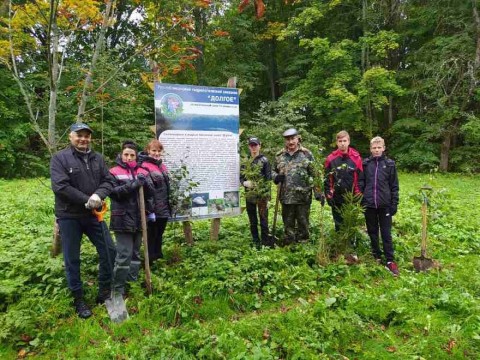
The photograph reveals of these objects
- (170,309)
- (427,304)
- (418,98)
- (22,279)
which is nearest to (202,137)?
(170,309)

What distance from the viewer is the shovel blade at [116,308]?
13.3 feet

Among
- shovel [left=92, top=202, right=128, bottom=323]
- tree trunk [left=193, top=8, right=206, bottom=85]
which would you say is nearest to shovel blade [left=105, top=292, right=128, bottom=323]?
shovel [left=92, top=202, right=128, bottom=323]

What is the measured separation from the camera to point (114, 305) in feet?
13.9

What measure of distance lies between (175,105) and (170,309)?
10.2 ft

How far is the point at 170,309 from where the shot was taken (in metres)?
4.17

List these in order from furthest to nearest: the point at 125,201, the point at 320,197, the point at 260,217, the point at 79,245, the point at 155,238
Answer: the point at 260,217 → the point at 320,197 → the point at 155,238 → the point at 125,201 → the point at 79,245

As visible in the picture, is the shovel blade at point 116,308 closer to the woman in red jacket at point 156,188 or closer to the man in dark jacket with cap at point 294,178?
the woman in red jacket at point 156,188

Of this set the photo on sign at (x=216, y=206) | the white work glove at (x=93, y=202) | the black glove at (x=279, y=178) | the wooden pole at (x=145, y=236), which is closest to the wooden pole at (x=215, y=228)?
the photo on sign at (x=216, y=206)

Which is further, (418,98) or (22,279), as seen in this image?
(418,98)

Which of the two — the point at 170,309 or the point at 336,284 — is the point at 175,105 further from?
the point at 336,284

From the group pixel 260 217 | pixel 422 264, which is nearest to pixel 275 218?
pixel 260 217

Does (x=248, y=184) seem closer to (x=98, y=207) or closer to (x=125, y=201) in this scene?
(x=125, y=201)

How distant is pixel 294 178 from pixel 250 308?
2291 mm

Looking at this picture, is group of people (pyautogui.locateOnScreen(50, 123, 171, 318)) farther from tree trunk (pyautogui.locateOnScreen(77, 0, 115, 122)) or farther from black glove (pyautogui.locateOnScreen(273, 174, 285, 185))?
black glove (pyautogui.locateOnScreen(273, 174, 285, 185))
